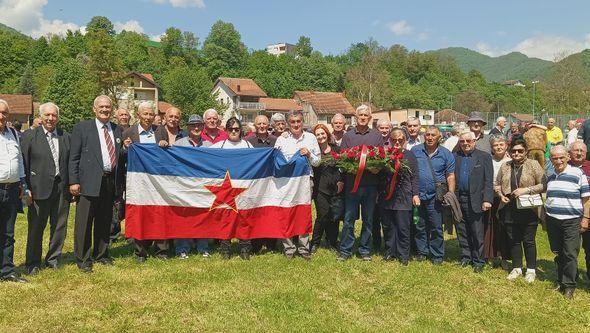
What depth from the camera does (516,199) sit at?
660cm

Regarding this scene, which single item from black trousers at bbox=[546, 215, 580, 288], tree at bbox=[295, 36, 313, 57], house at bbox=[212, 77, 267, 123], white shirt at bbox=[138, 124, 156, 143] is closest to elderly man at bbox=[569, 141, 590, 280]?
black trousers at bbox=[546, 215, 580, 288]

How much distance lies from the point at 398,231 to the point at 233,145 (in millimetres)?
2933

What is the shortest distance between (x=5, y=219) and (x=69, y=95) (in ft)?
166

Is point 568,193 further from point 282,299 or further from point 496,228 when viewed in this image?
point 282,299

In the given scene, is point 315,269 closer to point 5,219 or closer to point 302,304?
point 302,304

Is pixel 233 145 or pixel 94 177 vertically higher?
pixel 233 145

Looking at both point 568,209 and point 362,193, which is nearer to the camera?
point 568,209

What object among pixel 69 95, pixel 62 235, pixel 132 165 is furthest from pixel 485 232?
pixel 69 95

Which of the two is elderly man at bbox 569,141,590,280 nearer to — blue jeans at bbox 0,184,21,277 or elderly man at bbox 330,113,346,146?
elderly man at bbox 330,113,346,146

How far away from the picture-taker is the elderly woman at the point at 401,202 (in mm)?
7164

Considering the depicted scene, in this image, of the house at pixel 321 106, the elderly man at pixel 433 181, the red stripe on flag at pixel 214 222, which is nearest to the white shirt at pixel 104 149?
the red stripe on flag at pixel 214 222

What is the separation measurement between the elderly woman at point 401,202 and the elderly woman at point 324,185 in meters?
0.78

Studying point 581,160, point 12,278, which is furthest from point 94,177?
point 581,160

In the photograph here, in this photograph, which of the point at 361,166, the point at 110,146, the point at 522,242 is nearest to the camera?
the point at 110,146
